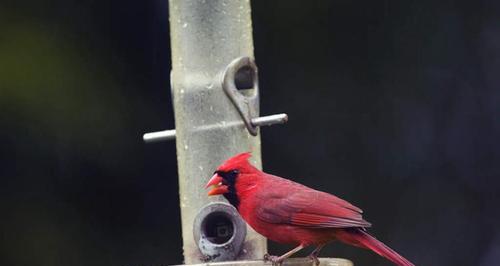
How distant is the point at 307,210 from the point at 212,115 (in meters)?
0.85

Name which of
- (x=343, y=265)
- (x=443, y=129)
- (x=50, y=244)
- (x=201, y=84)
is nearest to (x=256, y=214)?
(x=343, y=265)

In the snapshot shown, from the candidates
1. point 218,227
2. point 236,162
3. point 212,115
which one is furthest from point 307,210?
point 212,115

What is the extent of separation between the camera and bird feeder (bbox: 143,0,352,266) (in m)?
6.82

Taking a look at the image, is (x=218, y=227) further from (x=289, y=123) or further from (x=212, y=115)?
(x=289, y=123)

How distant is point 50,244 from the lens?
8656 mm

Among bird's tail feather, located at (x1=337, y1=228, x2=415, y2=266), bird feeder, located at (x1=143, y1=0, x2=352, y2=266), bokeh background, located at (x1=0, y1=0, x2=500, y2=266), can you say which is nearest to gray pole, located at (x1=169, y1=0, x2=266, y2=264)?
bird feeder, located at (x1=143, y1=0, x2=352, y2=266)

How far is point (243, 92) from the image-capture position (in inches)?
280

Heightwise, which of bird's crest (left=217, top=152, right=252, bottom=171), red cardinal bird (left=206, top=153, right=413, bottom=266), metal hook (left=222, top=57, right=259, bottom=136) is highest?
metal hook (left=222, top=57, right=259, bottom=136)

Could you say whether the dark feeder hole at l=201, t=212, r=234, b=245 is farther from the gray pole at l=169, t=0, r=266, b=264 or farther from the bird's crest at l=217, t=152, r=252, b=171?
the bird's crest at l=217, t=152, r=252, b=171

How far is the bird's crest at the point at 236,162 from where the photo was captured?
655 cm

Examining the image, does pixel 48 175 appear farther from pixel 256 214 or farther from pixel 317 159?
pixel 256 214

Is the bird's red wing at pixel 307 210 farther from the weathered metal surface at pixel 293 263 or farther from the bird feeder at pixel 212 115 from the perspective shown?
the bird feeder at pixel 212 115

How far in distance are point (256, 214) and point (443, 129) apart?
3.66m

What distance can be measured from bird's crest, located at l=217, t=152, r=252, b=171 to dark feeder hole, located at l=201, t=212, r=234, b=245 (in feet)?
1.08
